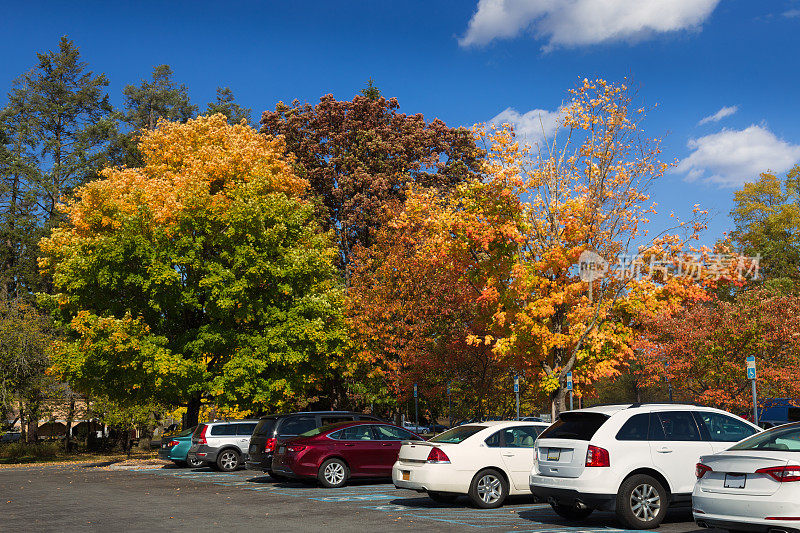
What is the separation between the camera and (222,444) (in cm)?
2331

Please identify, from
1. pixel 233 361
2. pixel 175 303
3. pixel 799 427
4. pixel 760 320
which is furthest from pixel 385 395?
pixel 799 427

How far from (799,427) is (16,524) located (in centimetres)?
1148

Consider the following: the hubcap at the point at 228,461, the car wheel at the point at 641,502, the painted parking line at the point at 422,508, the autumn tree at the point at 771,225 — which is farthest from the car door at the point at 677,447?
the autumn tree at the point at 771,225

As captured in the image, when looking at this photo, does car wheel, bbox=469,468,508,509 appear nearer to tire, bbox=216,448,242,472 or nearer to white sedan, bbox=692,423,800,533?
white sedan, bbox=692,423,800,533

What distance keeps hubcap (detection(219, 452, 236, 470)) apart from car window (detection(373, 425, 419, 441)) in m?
8.02

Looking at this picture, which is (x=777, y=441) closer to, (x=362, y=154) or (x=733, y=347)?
(x=733, y=347)

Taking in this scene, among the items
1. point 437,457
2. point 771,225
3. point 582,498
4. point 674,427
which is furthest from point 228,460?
point 771,225

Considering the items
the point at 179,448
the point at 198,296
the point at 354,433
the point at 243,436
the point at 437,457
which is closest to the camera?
the point at 437,457

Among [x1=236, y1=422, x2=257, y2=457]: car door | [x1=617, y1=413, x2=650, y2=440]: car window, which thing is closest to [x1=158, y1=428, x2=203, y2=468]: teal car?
[x1=236, y1=422, x2=257, y2=457]: car door

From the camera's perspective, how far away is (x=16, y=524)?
11.8 metres

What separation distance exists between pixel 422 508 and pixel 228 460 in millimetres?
12417

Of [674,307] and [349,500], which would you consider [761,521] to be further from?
[674,307]

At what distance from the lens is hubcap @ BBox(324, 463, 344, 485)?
16734mm

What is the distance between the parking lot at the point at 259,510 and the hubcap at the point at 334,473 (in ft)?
0.93
